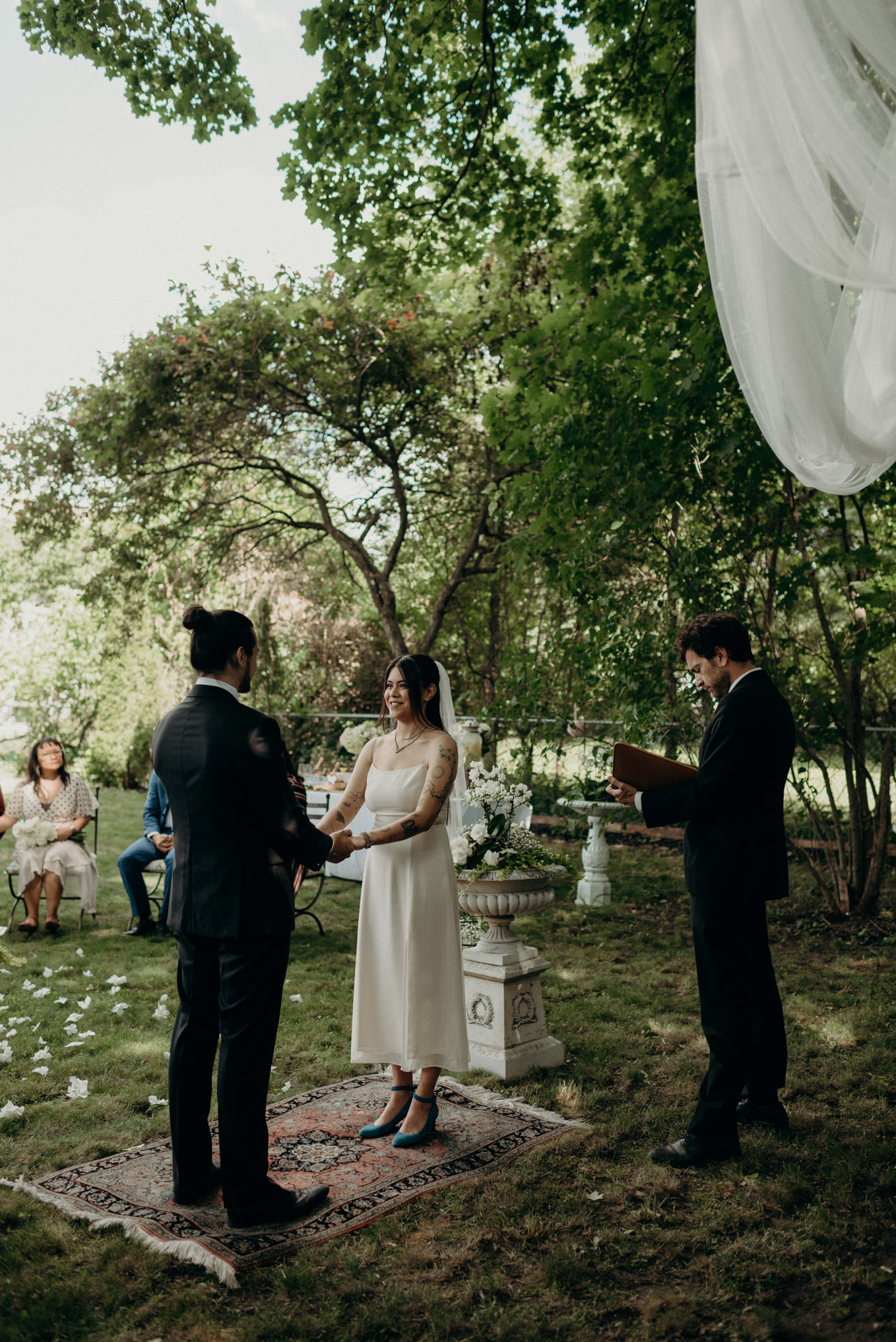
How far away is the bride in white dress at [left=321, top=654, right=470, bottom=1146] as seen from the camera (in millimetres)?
3707

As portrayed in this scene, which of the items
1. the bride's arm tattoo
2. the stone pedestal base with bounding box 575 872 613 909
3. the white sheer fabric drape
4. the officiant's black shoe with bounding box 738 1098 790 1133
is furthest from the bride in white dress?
the stone pedestal base with bounding box 575 872 613 909

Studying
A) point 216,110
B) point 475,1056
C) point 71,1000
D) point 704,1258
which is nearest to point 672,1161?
point 704,1258

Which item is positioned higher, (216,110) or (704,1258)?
(216,110)

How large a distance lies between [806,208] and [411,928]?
2740 mm

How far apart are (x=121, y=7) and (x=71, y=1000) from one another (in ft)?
19.8

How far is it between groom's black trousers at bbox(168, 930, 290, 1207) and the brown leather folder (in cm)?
140

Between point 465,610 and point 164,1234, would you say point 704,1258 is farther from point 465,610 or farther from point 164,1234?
point 465,610

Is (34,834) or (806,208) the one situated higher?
(806,208)

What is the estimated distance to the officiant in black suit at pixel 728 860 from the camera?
3502 mm

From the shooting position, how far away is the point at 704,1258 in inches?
115

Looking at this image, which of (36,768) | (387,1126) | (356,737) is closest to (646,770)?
(387,1126)

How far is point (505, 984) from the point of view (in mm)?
4520

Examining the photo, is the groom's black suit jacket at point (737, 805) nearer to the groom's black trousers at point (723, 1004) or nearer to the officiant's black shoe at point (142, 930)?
the groom's black trousers at point (723, 1004)

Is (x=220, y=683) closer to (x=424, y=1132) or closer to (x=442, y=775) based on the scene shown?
(x=442, y=775)
